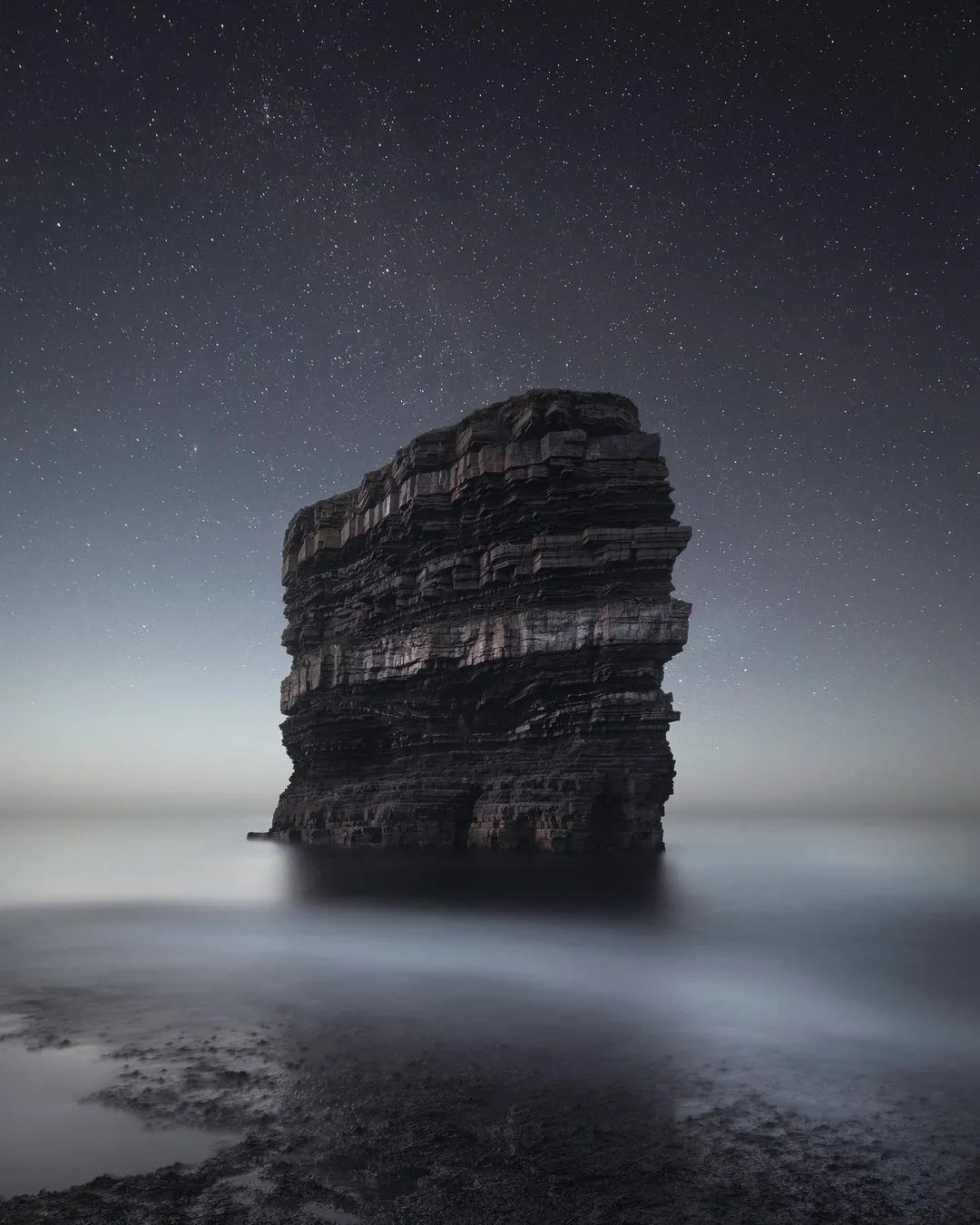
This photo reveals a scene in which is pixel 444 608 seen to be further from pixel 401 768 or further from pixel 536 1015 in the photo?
pixel 536 1015

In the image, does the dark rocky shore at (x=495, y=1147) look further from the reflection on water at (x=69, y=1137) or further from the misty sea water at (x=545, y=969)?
the misty sea water at (x=545, y=969)

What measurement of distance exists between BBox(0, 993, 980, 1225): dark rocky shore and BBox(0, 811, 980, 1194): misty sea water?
16.7 inches

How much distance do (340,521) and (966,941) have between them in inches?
1611

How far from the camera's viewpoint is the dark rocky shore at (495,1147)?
5590mm

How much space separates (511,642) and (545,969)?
24261 millimetres

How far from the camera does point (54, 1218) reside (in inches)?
215

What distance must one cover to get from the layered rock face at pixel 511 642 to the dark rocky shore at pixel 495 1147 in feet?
89.9

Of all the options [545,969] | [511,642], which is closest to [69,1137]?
[545,969]

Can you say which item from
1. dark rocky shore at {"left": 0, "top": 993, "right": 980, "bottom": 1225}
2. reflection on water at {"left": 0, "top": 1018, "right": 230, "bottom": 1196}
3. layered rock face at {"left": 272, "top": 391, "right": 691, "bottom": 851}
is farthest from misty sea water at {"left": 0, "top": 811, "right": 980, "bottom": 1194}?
layered rock face at {"left": 272, "top": 391, "right": 691, "bottom": 851}

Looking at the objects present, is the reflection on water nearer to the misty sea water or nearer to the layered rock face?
the misty sea water

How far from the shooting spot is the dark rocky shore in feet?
18.3

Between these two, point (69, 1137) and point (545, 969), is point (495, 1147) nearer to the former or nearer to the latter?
point (69, 1137)

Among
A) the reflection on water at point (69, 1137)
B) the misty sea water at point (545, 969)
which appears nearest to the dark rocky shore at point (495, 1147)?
the reflection on water at point (69, 1137)

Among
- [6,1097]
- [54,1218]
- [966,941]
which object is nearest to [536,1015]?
[6,1097]
